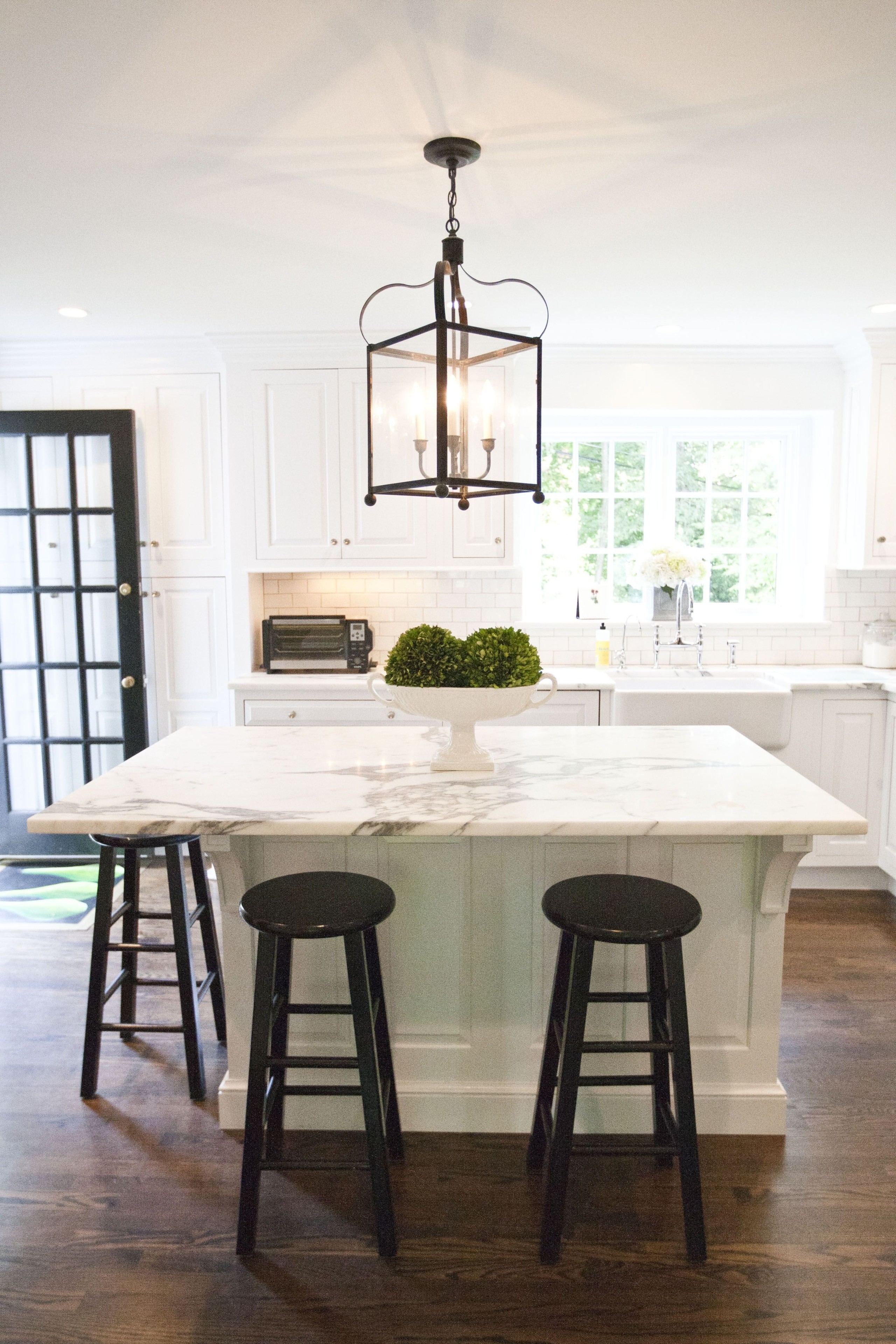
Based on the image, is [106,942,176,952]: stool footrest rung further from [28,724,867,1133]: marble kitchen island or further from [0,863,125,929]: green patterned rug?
[0,863,125,929]: green patterned rug

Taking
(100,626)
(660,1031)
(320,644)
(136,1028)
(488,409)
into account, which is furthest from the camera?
(100,626)

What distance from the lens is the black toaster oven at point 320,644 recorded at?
438cm

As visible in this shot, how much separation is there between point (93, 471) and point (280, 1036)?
3109mm

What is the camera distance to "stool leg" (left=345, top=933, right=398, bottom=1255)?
6.27 feet

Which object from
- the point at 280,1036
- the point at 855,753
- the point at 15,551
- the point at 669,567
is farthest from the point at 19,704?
the point at 855,753

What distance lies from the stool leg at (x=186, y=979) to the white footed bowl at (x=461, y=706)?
777mm

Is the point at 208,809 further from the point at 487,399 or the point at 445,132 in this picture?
the point at 445,132

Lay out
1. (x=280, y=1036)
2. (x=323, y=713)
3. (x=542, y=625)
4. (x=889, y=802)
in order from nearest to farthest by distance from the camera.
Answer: (x=280, y=1036) → (x=889, y=802) → (x=323, y=713) → (x=542, y=625)

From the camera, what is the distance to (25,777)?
4555mm

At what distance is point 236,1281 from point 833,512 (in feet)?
13.3

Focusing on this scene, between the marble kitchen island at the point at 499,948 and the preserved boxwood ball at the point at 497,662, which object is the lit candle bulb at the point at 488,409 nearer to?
the preserved boxwood ball at the point at 497,662

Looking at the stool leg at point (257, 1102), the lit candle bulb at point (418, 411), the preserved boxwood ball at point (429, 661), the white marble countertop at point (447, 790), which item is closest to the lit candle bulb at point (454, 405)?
the lit candle bulb at point (418, 411)

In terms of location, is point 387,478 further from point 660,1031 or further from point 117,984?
point 660,1031

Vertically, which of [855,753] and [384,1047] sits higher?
[855,753]
